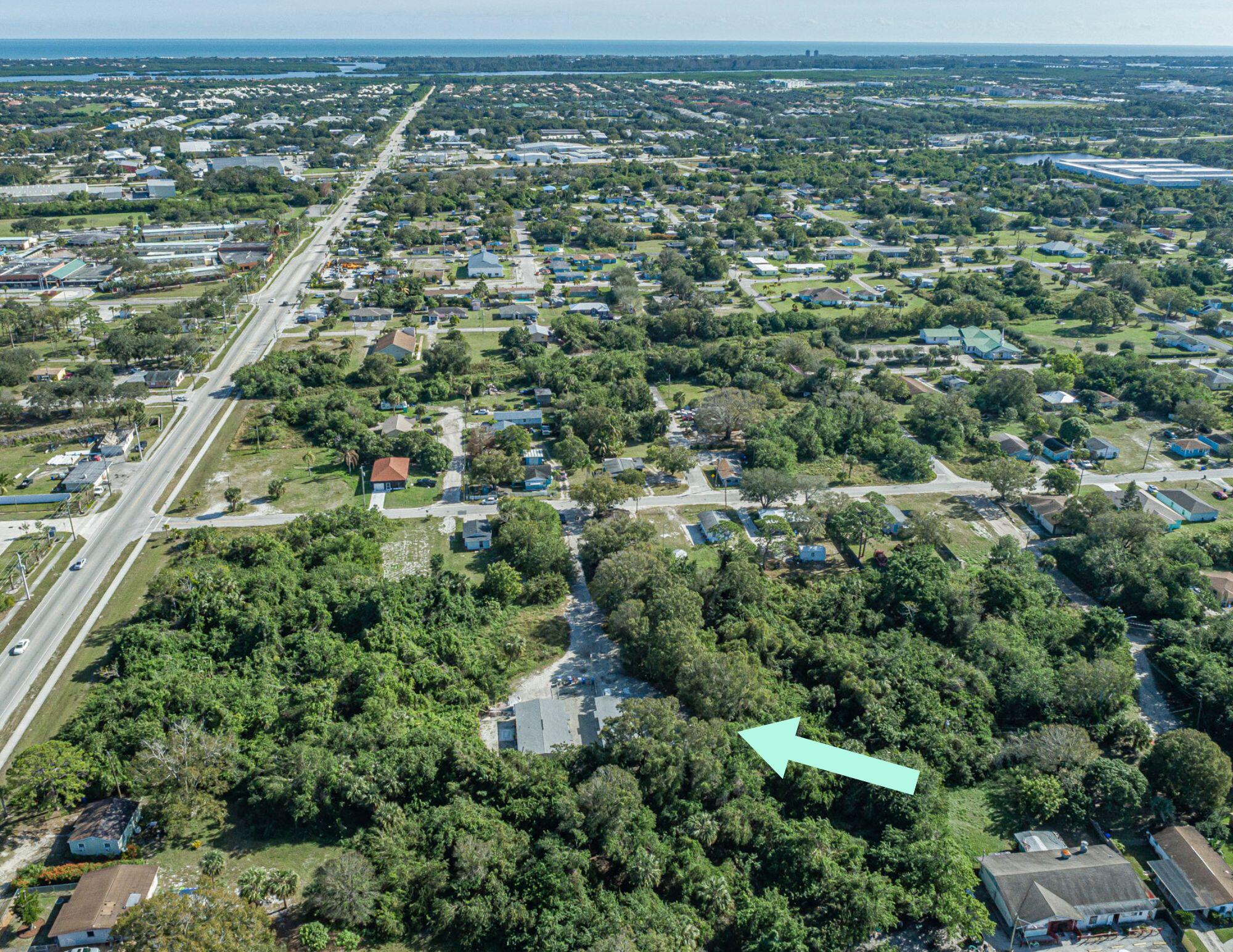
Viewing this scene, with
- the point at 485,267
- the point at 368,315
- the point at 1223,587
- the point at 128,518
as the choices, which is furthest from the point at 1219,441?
the point at 485,267

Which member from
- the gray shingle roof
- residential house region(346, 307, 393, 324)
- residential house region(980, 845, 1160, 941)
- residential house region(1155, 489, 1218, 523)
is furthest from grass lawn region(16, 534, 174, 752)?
residential house region(1155, 489, 1218, 523)

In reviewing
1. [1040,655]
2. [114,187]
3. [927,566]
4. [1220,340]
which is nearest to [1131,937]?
[1040,655]

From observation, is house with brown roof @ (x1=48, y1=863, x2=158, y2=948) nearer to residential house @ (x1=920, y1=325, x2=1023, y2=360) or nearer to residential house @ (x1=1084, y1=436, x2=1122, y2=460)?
residential house @ (x1=1084, y1=436, x2=1122, y2=460)

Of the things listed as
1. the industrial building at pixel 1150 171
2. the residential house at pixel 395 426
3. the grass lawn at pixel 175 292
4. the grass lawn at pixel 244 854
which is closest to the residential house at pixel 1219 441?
the residential house at pixel 395 426

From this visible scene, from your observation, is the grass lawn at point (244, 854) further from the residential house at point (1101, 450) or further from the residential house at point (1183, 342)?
the residential house at point (1183, 342)

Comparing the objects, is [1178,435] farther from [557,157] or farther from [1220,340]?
[557,157]
